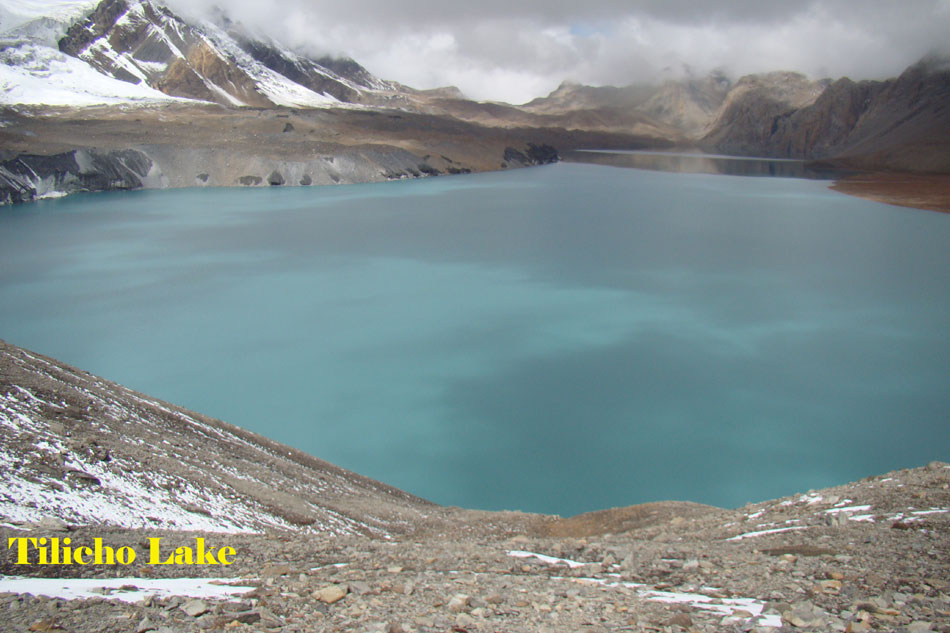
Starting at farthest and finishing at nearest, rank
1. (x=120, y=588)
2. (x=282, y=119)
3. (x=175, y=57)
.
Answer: (x=175, y=57) < (x=282, y=119) < (x=120, y=588)

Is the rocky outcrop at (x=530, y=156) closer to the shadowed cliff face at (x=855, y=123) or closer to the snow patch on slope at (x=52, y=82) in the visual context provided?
the shadowed cliff face at (x=855, y=123)

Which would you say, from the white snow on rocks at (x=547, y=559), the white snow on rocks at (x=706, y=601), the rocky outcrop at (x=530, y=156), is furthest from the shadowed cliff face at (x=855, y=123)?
the white snow on rocks at (x=706, y=601)

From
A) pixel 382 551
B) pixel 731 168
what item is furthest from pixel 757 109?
pixel 382 551

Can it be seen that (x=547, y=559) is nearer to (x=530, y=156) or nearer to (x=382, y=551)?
(x=382, y=551)

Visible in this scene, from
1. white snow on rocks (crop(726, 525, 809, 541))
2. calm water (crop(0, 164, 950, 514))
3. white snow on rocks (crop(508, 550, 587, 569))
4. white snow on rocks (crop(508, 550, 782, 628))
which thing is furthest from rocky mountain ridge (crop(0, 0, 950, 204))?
white snow on rocks (crop(508, 550, 782, 628))

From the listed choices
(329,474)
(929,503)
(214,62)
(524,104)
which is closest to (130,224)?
(329,474)

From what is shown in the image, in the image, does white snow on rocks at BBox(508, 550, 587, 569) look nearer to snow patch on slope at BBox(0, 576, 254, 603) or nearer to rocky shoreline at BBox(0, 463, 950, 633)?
rocky shoreline at BBox(0, 463, 950, 633)
